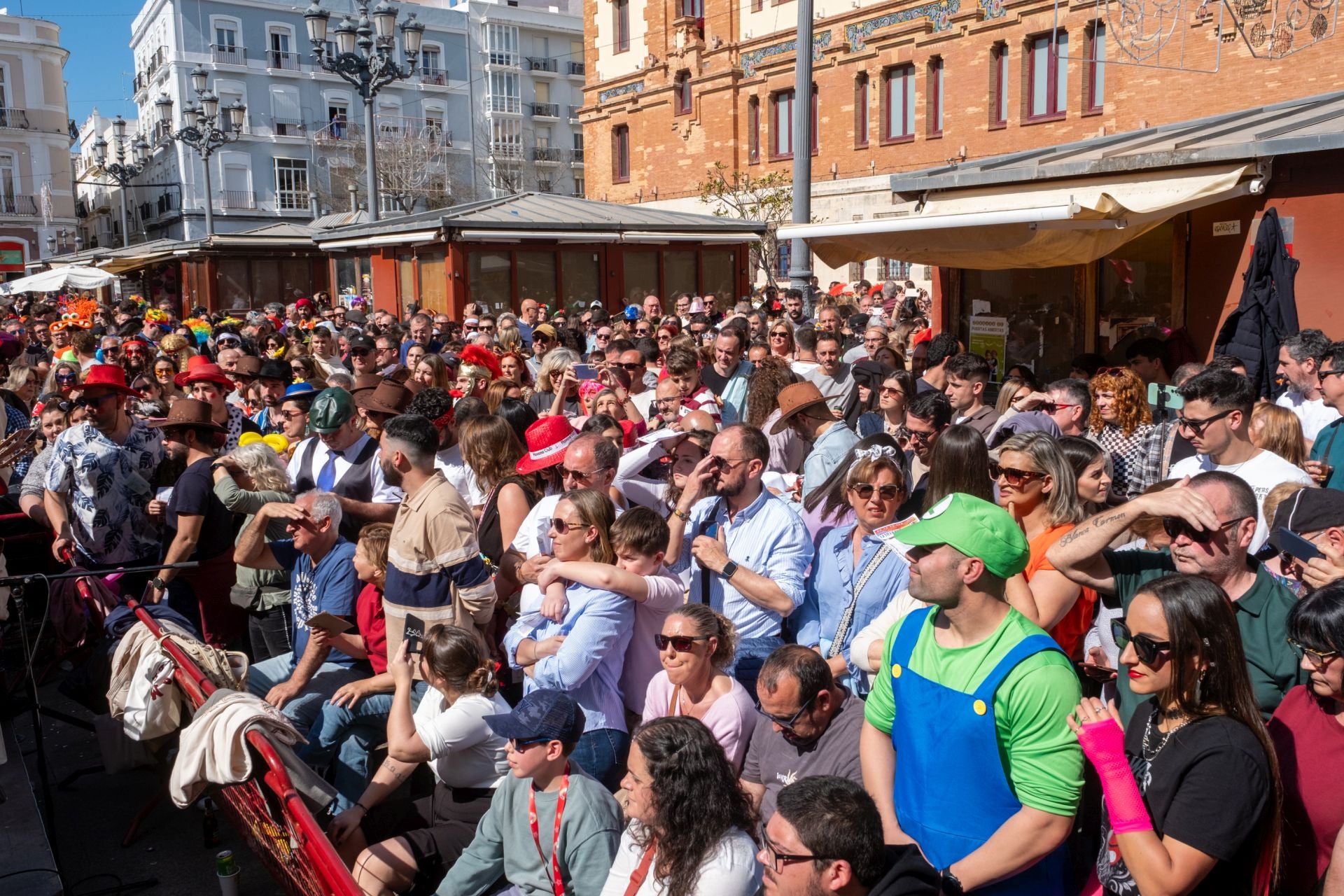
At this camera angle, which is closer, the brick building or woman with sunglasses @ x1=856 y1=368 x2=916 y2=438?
woman with sunglasses @ x1=856 y1=368 x2=916 y2=438

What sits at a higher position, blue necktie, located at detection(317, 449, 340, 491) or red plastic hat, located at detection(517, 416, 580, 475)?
red plastic hat, located at detection(517, 416, 580, 475)

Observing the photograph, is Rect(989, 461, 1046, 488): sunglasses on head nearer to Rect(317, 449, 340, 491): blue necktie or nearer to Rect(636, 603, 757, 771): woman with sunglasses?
Rect(636, 603, 757, 771): woman with sunglasses

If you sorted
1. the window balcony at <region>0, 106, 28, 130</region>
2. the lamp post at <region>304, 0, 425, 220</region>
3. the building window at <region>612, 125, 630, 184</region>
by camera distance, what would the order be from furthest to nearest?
1. the window balcony at <region>0, 106, 28, 130</region>
2. the building window at <region>612, 125, 630, 184</region>
3. the lamp post at <region>304, 0, 425, 220</region>

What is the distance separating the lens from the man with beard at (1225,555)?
323 centimetres

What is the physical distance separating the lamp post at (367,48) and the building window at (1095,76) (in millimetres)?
15858

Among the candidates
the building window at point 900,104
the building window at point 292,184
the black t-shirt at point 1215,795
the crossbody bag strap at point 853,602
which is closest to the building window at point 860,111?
the building window at point 900,104

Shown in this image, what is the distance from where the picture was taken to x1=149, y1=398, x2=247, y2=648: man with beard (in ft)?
18.9

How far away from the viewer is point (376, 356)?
1112cm

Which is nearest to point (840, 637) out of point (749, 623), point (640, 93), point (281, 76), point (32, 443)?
point (749, 623)

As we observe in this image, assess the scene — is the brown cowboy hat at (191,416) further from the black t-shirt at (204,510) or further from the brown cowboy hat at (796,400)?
the brown cowboy hat at (796,400)

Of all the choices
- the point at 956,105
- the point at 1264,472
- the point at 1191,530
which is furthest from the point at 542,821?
the point at 956,105

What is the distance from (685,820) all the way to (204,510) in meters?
3.78

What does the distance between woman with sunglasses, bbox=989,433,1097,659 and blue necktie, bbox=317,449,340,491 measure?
13.5 feet

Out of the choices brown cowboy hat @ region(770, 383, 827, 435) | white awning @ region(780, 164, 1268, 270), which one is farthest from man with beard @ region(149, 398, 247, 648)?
white awning @ region(780, 164, 1268, 270)
